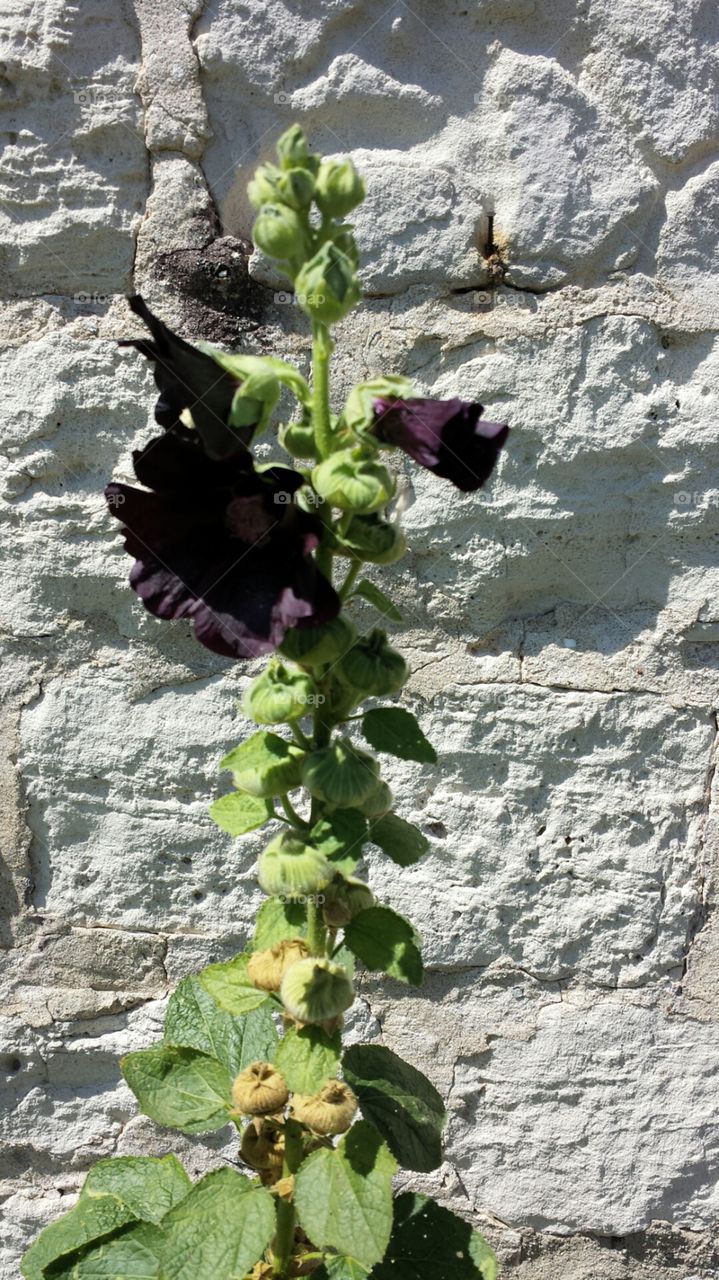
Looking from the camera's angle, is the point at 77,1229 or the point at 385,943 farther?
the point at 77,1229

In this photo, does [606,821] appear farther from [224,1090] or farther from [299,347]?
[299,347]

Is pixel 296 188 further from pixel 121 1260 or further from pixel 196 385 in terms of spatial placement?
pixel 121 1260

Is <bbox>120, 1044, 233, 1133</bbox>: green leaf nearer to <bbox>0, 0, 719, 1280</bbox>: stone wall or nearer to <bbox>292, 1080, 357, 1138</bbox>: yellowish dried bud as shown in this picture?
<bbox>292, 1080, 357, 1138</bbox>: yellowish dried bud

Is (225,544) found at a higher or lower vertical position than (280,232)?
lower

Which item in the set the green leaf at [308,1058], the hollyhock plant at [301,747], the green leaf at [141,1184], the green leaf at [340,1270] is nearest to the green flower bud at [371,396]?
the hollyhock plant at [301,747]

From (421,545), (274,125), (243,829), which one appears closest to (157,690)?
(421,545)

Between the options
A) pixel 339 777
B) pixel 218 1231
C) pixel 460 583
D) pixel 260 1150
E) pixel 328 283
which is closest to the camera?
pixel 328 283

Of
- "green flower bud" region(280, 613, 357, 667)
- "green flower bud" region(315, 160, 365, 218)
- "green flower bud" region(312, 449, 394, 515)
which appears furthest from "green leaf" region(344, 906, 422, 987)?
"green flower bud" region(315, 160, 365, 218)

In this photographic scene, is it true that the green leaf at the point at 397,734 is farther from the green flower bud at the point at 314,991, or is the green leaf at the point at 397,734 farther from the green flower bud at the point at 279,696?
the green flower bud at the point at 314,991

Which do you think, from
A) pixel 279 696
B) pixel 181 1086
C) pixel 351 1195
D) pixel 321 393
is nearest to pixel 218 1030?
pixel 181 1086
